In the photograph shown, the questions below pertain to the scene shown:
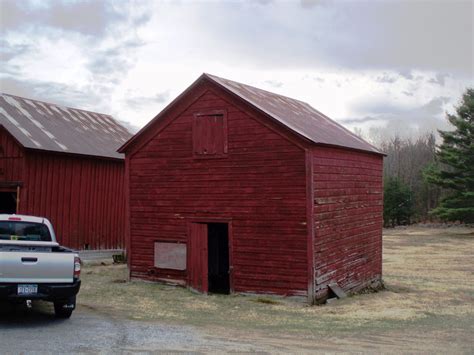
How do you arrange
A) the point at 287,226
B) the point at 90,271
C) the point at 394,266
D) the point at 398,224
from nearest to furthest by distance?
the point at 287,226 < the point at 90,271 < the point at 394,266 < the point at 398,224

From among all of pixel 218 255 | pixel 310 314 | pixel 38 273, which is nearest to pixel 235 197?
pixel 218 255

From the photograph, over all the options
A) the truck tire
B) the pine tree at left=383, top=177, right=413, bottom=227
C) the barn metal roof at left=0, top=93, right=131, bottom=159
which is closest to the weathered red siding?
the barn metal roof at left=0, top=93, right=131, bottom=159

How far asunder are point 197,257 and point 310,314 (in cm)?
463

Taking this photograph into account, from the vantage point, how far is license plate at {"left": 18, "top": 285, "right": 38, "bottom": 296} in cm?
994

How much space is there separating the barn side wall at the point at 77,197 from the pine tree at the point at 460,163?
32.9m

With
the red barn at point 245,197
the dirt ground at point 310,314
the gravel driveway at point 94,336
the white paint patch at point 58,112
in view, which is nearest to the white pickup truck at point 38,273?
the gravel driveway at point 94,336

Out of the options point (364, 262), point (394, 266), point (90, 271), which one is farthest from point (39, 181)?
point (394, 266)

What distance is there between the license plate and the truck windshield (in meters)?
1.91

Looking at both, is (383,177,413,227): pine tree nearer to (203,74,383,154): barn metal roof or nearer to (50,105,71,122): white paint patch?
(203,74,383,154): barn metal roof

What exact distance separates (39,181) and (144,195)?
558 cm

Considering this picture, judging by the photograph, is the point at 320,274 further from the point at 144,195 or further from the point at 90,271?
the point at 90,271

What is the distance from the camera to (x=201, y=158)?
17281mm

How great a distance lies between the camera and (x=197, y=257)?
679 inches

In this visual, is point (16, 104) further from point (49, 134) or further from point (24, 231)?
point (24, 231)
